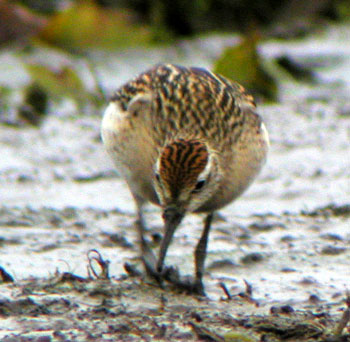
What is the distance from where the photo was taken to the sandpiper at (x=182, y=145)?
558 cm

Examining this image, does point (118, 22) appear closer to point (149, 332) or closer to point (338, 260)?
point (338, 260)

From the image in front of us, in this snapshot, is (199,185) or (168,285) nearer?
(199,185)

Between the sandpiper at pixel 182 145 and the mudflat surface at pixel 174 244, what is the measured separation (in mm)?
363

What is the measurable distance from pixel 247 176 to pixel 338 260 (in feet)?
3.16

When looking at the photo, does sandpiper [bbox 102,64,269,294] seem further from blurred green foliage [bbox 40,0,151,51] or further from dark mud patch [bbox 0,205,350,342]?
blurred green foliage [bbox 40,0,151,51]

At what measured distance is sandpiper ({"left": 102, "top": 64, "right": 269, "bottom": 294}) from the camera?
5.58m

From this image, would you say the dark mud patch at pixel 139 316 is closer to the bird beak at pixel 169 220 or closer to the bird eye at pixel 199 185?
the bird beak at pixel 169 220

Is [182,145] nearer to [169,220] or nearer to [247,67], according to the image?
[169,220]

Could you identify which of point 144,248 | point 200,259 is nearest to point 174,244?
point 144,248

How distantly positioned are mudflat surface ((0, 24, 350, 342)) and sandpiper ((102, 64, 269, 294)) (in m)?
0.36

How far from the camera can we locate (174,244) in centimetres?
704

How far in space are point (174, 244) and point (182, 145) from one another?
62.9 inches

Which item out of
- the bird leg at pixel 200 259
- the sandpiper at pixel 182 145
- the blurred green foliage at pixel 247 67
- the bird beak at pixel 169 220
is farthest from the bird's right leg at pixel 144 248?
the blurred green foliage at pixel 247 67

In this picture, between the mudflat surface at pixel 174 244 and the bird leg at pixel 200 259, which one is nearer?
the mudflat surface at pixel 174 244
